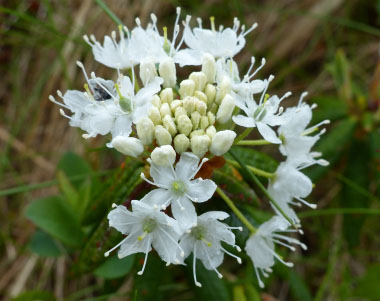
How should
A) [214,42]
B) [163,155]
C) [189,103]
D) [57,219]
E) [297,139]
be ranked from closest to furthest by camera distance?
1. [163,155]
2. [189,103]
3. [297,139]
4. [214,42]
5. [57,219]

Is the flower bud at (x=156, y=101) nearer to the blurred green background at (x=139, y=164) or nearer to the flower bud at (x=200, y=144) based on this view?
the flower bud at (x=200, y=144)

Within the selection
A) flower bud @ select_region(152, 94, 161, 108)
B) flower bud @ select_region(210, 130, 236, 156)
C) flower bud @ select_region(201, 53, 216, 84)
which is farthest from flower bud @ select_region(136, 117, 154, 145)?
flower bud @ select_region(201, 53, 216, 84)

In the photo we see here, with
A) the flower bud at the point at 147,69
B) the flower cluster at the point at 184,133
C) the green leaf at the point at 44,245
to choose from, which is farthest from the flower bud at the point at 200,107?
the green leaf at the point at 44,245

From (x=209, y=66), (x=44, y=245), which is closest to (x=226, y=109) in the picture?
(x=209, y=66)

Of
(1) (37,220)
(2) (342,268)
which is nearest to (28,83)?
(1) (37,220)

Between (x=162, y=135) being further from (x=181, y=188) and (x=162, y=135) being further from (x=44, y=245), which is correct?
(x=44, y=245)

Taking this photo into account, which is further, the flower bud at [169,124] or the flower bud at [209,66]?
the flower bud at [209,66]
